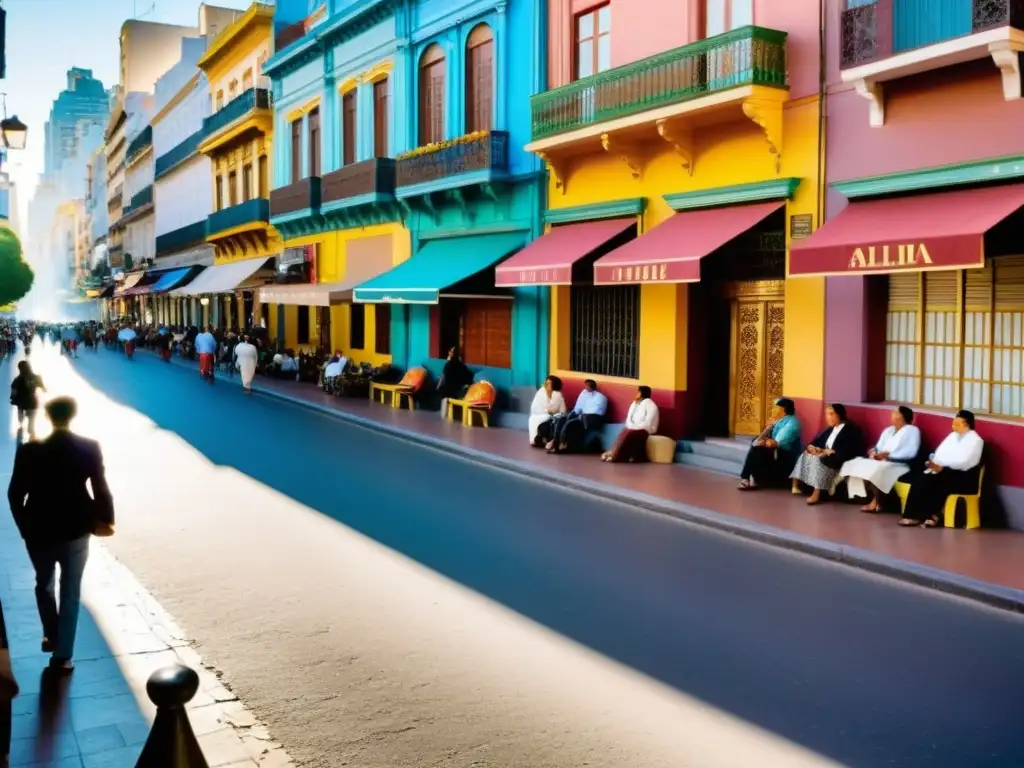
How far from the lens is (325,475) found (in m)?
13.7

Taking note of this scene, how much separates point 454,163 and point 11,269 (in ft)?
218

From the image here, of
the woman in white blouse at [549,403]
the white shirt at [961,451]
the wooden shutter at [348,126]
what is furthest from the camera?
Answer: the wooden shutter at [348,126]

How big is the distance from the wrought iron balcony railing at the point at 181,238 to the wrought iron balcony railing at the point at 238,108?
507 centimetres

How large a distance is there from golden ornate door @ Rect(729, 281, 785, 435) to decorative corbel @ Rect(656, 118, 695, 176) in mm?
1962

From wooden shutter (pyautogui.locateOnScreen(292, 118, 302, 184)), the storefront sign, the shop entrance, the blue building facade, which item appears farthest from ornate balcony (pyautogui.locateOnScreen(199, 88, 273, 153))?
the storefront sign

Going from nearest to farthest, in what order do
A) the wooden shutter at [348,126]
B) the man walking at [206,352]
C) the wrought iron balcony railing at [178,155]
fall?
the wooden shutter at [348,126]
the man walking at [206,352]
the wrought iron balcony railing at [178,155]

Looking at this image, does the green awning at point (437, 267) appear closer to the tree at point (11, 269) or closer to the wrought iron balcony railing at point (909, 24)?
the wrought iron balcony railing at point (909, 24)

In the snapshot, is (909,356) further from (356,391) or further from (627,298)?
(356,391)

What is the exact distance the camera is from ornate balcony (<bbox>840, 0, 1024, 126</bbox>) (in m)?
10.1

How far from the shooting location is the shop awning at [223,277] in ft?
115

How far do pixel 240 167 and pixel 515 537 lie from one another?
3196cm

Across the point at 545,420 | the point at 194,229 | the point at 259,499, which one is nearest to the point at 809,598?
the point at 259,499

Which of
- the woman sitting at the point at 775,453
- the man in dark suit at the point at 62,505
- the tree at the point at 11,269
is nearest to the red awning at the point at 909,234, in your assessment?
the woman sitting at the point at 775,453

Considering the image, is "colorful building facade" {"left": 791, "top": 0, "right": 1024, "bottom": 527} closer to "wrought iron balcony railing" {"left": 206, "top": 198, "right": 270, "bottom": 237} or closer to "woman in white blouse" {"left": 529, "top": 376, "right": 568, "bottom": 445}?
"woman in white blouse" {"left": 529, "top": 376, "right": 568, "bottom": 445}
